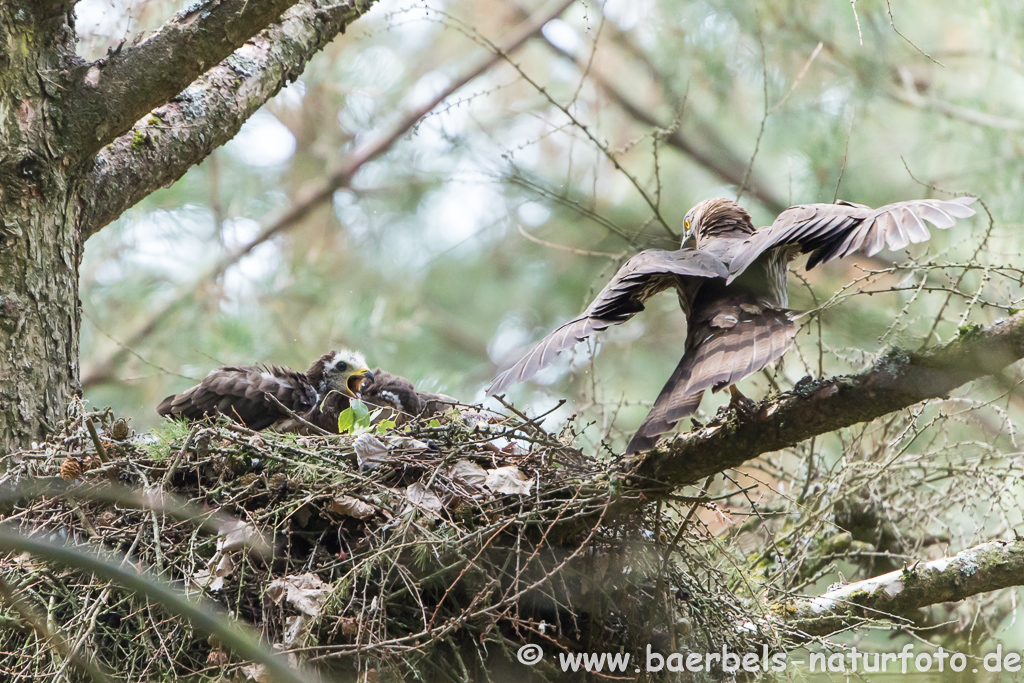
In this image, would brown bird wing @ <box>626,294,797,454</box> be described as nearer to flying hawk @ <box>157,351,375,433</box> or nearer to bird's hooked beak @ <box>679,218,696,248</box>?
bird's hooked beak @ <box>679,218,696,248</box>

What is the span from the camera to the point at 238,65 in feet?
12.6

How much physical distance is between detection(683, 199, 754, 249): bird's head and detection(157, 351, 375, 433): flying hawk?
5.53 feet

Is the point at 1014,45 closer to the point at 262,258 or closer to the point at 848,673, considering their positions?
the point at 848,673

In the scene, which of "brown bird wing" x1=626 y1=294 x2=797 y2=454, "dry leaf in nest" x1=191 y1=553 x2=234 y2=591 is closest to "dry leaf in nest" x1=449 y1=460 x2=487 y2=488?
"brown bird wing" x1=626 y1=294 x2=797 y2=454

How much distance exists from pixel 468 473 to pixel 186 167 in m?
1.88

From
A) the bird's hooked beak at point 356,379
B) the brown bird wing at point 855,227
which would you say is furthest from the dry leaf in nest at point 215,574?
the bird's hooked beak at point 356,379

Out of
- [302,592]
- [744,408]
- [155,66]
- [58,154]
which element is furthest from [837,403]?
[58,154]

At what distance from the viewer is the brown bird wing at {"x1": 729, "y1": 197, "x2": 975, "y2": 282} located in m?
2.29

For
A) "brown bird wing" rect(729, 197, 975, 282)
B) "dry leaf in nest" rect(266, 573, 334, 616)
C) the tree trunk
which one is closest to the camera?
"brown bird wing" rect(729, 197, 975, 282)

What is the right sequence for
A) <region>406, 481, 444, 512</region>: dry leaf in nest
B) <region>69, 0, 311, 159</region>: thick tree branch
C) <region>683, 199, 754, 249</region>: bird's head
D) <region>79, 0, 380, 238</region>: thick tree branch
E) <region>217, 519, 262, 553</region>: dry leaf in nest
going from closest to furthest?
<region>217, 519, 262, 553</region>: dry leaf in nest → <region>406, 481, 444, 512</region>: dry leaf in nest → <region>69, 0, 311, 159</region>: thick tree branch → <region>79, 0, 380, 238</region>: thick tree branch → <region>683, 199, 754, 249</region>: bird's head

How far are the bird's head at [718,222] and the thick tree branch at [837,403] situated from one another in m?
1.29

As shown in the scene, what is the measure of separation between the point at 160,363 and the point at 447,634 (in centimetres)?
472

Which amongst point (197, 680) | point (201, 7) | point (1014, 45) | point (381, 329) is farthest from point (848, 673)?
point (381, 329)

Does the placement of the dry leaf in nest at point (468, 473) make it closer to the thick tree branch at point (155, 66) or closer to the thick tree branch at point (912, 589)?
the thick tree branch at point (912, 589)
